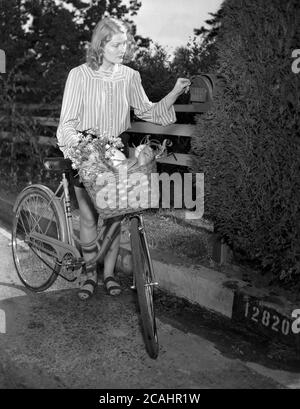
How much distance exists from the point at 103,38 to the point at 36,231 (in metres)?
1.53

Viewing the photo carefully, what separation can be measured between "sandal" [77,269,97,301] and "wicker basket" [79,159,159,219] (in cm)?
112

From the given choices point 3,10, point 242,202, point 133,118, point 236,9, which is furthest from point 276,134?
point 3,10

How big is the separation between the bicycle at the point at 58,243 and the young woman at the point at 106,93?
0.81ft

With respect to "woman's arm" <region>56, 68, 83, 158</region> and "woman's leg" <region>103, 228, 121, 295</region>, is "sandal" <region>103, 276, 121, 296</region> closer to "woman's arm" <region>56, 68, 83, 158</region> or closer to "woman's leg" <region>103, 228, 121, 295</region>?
"woman's leg" <region>103, 228, 121, 295</region>

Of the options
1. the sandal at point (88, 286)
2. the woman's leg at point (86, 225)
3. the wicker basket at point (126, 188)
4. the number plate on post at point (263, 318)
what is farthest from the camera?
the sandal at point (88, 286)

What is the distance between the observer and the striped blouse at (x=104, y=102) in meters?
A: 3.95

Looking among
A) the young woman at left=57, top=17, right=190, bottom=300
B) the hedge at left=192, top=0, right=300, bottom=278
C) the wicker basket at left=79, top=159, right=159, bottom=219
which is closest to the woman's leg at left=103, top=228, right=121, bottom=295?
the young woman at left=57, top=17, right=190, bottom=300

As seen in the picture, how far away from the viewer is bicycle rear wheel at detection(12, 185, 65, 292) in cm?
432

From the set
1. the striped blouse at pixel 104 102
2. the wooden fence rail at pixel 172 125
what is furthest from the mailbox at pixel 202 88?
the striped blouse at pixel 104 102

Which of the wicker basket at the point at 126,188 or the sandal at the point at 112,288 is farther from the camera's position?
the sandal at the point at 112,288

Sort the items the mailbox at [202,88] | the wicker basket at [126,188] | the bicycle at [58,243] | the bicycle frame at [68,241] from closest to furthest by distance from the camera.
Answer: the wicker basket at [126,188] → the bicycle at [58,243] → the bicycle frame at [68,241] → the mailbox at [202,88]

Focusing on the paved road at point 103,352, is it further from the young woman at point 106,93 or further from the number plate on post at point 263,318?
the young woman at point 106,93

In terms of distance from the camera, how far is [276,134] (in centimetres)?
375
